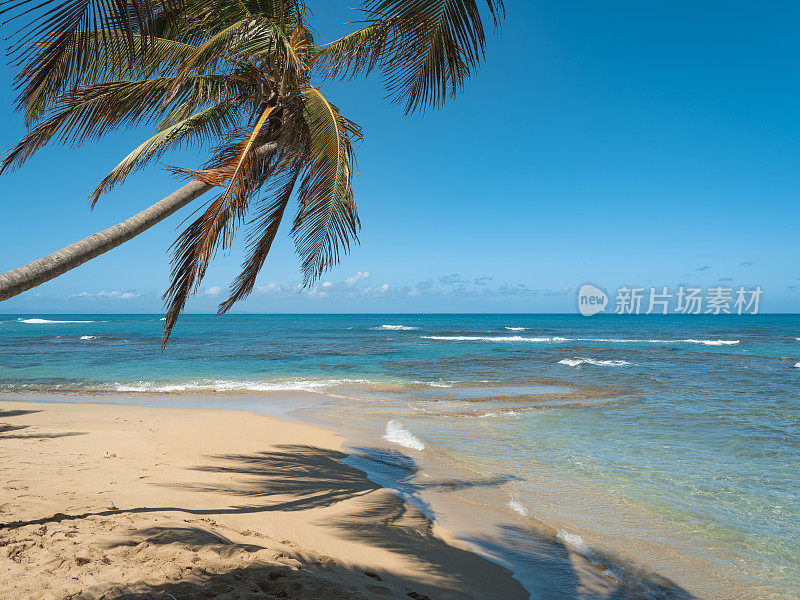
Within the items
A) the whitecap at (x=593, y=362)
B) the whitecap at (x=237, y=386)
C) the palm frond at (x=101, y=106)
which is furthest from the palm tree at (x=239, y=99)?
the whitecap at (x=593, y=362)

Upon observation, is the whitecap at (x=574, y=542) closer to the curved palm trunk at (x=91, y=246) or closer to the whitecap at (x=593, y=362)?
the curved palm trunk at (x=91, y=246)

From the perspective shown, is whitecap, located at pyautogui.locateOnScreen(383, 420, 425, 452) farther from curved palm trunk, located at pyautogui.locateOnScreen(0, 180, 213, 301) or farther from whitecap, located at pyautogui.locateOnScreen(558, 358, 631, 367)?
whitecap, located at pyautogui.locateOnScreen(558, 358, 631, 367)

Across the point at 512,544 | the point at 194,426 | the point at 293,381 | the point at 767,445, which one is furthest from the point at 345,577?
the point at 293,381

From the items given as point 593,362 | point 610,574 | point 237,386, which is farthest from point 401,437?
point 593,362

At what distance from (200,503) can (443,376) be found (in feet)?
43.4

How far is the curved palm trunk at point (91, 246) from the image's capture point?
3.09m

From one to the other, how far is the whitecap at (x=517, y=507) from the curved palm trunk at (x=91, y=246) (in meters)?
4.52

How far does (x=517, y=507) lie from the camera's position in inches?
208

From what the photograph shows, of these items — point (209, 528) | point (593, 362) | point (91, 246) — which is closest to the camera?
point (91, 246)

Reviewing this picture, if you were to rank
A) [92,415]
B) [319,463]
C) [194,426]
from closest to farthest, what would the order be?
[319,463], [194,426], [92,415]

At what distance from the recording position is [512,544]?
445 centimetres

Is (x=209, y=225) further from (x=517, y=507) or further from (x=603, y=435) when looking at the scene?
(x=603, y=435)

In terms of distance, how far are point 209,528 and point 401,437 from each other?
478 cm

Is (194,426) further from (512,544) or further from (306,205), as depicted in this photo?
(512,544)
